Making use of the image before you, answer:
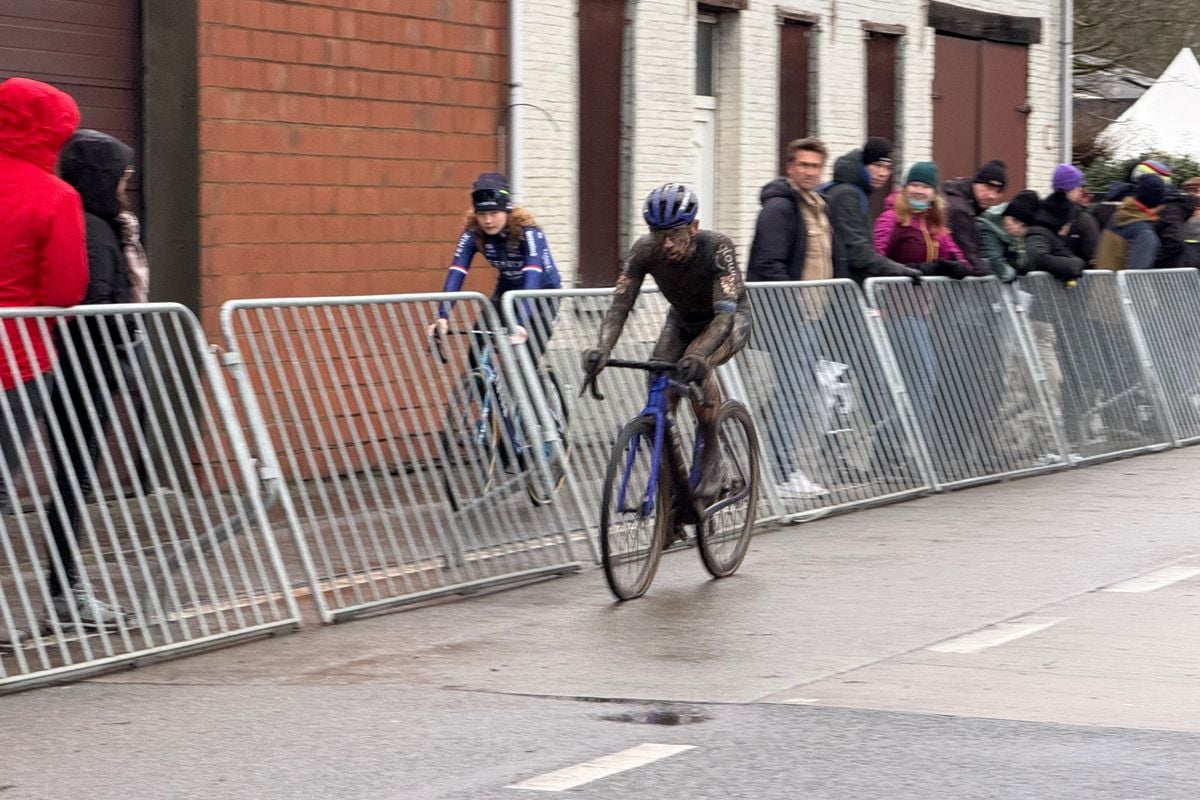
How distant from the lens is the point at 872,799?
550 cm

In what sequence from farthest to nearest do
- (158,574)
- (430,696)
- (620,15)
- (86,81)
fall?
(620,15)
(86,81)
(158,574)
(430,696)

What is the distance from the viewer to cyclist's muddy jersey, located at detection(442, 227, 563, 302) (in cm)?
1145

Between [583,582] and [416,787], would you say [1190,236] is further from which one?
[416,787]

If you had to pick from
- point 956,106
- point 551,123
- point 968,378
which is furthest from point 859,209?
point 956,106

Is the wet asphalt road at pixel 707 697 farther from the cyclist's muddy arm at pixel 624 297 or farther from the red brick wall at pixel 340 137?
the red brick wall at pixel 340 137

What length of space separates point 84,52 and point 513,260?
8.50 feet

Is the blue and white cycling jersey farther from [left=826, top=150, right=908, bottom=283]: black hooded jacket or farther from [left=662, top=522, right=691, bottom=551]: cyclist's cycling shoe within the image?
[left=662, top=522, right=691, bottom=551]: cyclist's cycling shoe

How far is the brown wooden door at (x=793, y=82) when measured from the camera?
727 inches

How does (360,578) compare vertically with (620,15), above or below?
below

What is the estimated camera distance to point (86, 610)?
750 centimetres

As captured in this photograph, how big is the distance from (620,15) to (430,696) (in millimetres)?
9982

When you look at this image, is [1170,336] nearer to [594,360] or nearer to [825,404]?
[825,404]

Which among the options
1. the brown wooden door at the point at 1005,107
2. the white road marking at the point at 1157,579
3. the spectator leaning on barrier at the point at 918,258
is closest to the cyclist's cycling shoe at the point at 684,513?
the white road marking at the point at 1157,579

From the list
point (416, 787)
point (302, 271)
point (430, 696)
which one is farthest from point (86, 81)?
point (416, 787)
